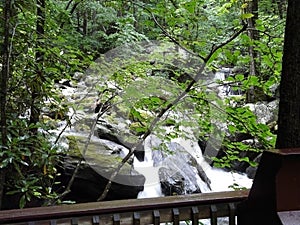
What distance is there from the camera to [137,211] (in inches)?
60.4

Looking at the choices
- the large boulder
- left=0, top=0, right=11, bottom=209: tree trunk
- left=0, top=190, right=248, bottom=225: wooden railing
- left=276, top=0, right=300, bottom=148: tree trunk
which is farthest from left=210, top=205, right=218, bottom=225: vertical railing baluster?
the large boulder

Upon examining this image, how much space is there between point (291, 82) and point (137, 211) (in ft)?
3.40

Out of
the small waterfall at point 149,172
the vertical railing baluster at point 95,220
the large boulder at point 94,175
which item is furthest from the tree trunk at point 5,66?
the small waterfall at point 149,172

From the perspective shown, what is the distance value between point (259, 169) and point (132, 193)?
4.22 m

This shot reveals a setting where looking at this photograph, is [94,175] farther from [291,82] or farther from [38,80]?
[291,82]

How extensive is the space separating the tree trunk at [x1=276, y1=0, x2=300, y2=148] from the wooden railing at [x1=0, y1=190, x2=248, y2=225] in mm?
403

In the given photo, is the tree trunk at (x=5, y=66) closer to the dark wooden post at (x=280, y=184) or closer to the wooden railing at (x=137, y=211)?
the wooden railing at (x=137, y=211)

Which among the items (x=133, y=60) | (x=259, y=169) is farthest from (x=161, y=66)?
(x=259, y=169)

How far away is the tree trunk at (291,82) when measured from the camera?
5.74 feet

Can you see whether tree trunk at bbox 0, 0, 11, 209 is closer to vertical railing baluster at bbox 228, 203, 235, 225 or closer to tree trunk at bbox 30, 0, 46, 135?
tree trunk at bbox 30, 0, 46, 135

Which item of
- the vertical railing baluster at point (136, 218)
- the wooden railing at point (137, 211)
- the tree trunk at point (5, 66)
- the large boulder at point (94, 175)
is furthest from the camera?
the large boulder at point (94, 175)

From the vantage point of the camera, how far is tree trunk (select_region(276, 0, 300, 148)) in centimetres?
175

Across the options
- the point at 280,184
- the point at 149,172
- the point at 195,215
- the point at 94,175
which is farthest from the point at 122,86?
the point at 149,172

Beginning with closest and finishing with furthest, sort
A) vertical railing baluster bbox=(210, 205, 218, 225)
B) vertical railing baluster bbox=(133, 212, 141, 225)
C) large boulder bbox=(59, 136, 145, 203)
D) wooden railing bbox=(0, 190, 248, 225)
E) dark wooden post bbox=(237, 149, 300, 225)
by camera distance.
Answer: dark wooden post bbox=(237, 149, 300, 225) → wooden railing bbox=(0, 190, 248, 225) → vertical railing baluster bbox=(133, 212, 141, 225) → vertical railing baluster bbox=(210, 205, 218, 225) → large boulder bbox=(59, 136, 145, 203)
